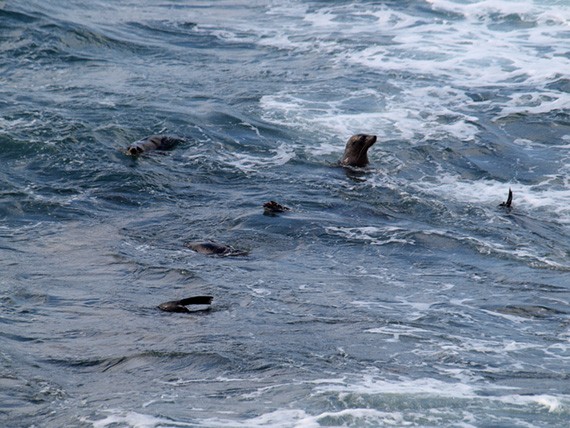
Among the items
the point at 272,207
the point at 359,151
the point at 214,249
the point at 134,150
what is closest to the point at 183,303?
the point at 214,249

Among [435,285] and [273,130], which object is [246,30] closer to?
[273,130]

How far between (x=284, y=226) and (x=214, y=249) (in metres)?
1.17

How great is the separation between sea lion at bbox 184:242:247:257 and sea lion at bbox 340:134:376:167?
344 centimetres

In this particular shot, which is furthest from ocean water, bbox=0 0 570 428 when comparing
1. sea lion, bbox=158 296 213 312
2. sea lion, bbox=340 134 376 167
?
sea lion, bbox=340 134 376 167

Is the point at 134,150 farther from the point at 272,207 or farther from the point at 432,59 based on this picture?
the point at 432,59

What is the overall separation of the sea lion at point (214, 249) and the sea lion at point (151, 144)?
3.35 m

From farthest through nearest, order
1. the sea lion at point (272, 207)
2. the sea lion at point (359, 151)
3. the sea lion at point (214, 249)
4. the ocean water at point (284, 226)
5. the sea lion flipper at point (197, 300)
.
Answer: the sea lion at point (359, 151) → the sea lion at point (272, 207) → the sea lion at point (214, 249) → the sea lion flipper at point (197, 300) → the ocean water at point (284, 226)

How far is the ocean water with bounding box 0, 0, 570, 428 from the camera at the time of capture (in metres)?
4.48

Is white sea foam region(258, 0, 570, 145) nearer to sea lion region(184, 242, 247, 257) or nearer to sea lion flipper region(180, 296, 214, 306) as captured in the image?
sea lion region(184, 242, 247, 257)

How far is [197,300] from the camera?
19.0ft

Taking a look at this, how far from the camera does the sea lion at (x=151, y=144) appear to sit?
10398 mm

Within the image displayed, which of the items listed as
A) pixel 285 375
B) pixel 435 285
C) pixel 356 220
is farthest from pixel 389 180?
pixel 285 375

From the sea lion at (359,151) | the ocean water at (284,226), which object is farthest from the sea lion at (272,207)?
the sea lion at (359,151)

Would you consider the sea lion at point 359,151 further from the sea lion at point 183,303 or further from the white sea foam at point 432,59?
the sea lion at point 183,303
